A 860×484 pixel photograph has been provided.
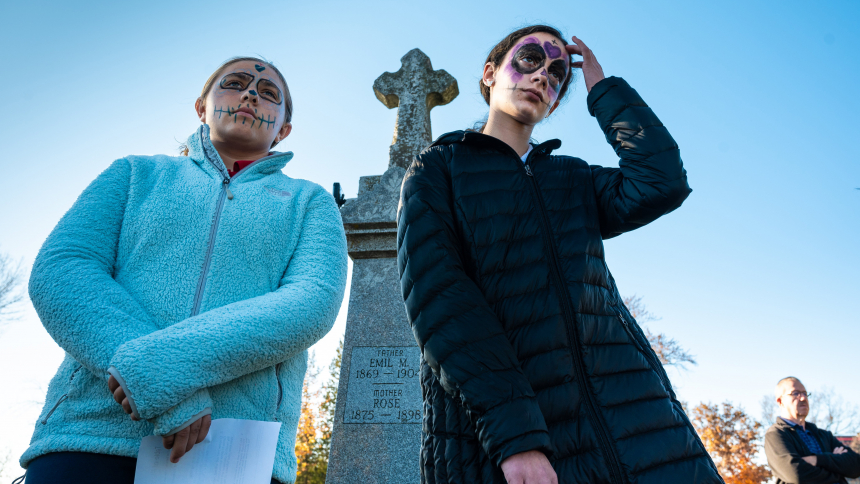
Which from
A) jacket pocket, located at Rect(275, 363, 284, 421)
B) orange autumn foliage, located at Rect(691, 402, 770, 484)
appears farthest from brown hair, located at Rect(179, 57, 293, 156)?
orange autumn foliage, located at Rect(691, 402, 770, 484)

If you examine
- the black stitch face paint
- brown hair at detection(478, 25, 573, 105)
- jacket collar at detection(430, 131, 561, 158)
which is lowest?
Result: jacket collar at detection(430, 131, 561, 158)

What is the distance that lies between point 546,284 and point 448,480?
0.56 m

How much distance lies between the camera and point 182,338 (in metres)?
1.29

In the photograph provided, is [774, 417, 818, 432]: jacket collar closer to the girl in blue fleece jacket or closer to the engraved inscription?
the engraved inscription

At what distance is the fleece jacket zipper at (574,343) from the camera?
1280 mm

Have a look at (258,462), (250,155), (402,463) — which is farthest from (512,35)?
(402,463)

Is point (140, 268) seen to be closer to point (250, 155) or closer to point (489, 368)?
point (250, 155)

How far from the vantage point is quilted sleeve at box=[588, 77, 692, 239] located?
1689 millimetres

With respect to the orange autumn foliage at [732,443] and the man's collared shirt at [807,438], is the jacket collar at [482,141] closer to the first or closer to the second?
the man's collared shirt at [807,438]

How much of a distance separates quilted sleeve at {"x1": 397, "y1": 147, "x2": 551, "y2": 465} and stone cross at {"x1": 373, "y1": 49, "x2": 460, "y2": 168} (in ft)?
11.9

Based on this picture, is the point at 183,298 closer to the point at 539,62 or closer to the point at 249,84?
Result: the point at 249,84

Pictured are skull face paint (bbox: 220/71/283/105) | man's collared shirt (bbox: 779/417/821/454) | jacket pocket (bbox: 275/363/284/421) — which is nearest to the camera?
jacket pocket (bbox: 275/363/284/421)

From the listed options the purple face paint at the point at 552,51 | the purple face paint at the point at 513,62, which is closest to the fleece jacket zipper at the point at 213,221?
the purple face paint at the point at 513,62

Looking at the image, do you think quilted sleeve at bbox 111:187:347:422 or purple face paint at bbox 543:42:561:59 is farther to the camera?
purple face paint at bbox 543:42:561:59
